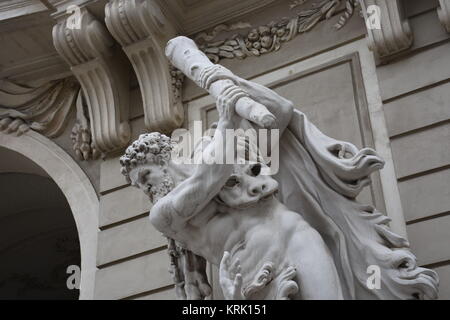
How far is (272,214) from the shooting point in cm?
403

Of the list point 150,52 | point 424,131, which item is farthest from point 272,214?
point 150,52

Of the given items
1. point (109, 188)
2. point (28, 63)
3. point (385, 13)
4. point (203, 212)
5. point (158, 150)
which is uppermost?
point (28, 63)

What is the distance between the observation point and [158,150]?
443cm

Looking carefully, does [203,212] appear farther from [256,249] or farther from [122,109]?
[122,109]

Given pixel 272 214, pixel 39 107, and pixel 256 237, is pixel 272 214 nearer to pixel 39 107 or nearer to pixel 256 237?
pixel 256 237

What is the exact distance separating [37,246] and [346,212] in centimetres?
593

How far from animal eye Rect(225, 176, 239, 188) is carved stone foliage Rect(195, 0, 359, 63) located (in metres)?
2.20

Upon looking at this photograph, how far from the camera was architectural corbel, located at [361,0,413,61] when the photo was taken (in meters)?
5.42

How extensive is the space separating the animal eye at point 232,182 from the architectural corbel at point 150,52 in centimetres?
208

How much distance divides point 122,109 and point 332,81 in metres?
1.83

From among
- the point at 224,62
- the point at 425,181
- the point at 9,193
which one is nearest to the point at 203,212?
the point at 425,181

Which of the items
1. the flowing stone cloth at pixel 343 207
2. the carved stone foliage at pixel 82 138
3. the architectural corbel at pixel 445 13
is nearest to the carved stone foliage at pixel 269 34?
the architectural corbel at pixel 445 13

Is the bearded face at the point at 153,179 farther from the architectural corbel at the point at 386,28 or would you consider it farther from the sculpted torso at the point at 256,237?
the architectural corbel at the point at 386,28

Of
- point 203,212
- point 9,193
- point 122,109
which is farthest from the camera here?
point 9,193
